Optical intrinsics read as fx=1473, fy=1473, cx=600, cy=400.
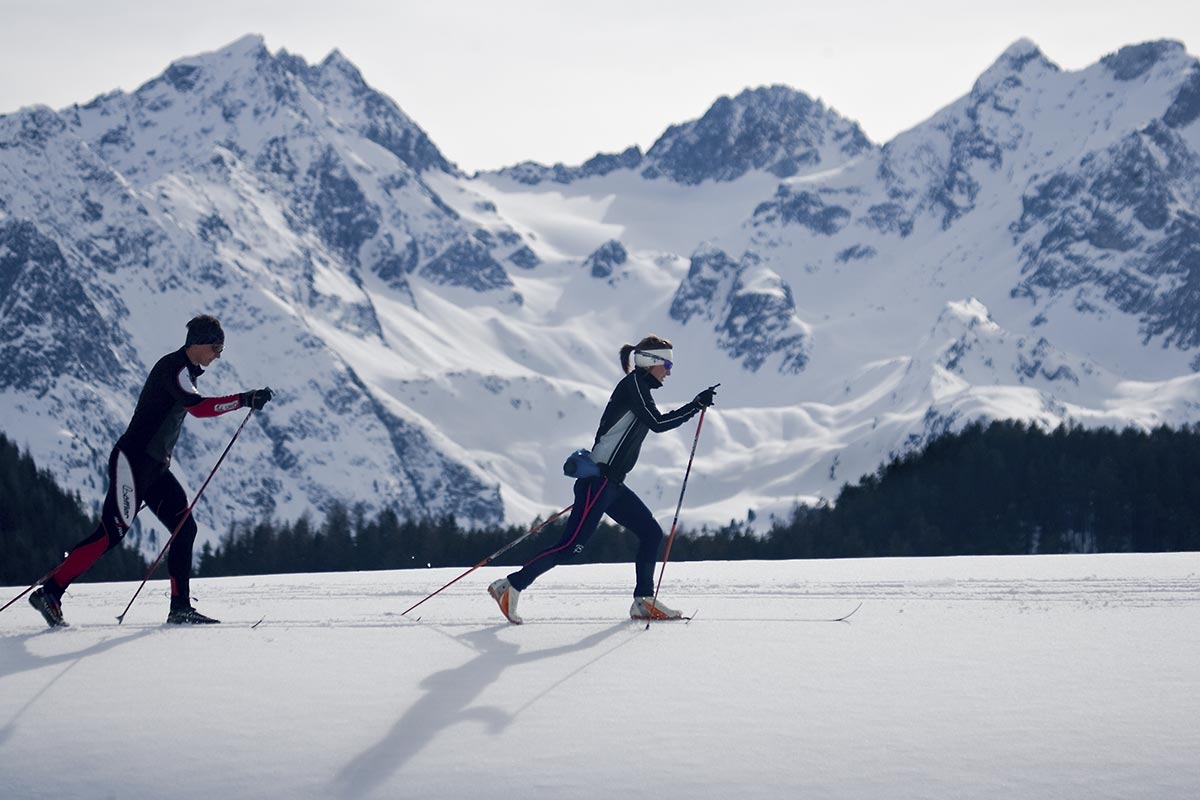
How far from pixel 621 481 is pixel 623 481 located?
88mm

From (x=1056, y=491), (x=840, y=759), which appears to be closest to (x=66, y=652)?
(x=840, y=759)

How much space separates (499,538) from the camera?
8469cm

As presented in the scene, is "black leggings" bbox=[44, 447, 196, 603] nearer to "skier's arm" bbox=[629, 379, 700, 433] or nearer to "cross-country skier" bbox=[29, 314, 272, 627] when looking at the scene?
"cross-country skier" bbox=[29, 314, 272, 627]

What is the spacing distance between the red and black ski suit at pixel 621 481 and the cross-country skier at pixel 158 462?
288 cm

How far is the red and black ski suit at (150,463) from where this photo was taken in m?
12.8

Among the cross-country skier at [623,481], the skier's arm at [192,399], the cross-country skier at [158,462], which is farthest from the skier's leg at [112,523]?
the cross-country skier at [623,481]

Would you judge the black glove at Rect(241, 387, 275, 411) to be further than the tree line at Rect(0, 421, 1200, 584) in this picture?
No

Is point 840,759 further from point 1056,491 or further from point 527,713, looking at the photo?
point 1056,491

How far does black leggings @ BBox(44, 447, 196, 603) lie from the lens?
12.8 meters

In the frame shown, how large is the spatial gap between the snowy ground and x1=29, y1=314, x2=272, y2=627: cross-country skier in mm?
470

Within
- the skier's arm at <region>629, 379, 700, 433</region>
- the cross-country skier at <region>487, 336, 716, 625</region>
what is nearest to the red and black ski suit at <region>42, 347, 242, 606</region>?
the cross-country skier at <region>487, 336, 716, 625</region>

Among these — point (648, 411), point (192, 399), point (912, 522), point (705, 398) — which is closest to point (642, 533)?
point (648, 411)

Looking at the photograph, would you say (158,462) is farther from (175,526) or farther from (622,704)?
(622,704)

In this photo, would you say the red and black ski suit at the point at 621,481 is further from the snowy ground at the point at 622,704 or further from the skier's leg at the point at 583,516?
the snowy ground at the point at 622,704
